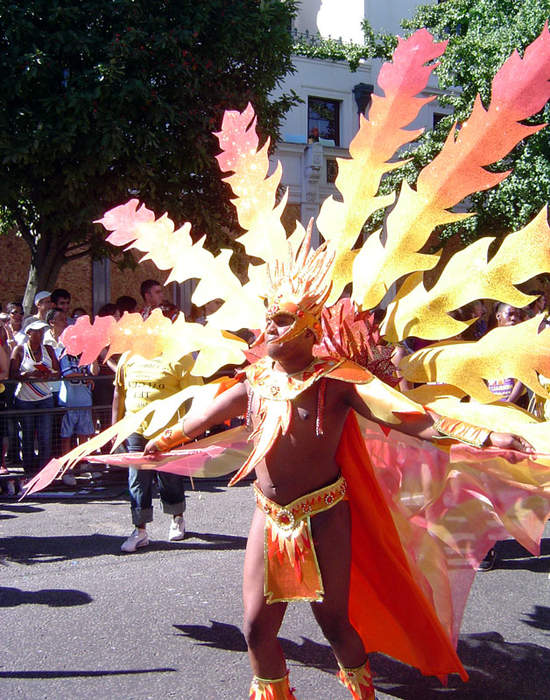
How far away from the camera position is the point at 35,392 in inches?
273

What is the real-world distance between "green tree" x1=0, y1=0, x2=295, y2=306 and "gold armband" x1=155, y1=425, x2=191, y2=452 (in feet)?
21.1

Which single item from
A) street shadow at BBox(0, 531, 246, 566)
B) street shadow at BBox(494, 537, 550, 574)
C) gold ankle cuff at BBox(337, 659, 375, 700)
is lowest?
street shadow at BBox(494, 537, 550, 574)

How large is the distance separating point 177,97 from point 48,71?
5.36 feet

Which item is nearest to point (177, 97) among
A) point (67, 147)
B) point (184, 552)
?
point (67, 147)

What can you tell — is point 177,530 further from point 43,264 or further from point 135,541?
point 43,264

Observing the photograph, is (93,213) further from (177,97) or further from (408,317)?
(408,317)

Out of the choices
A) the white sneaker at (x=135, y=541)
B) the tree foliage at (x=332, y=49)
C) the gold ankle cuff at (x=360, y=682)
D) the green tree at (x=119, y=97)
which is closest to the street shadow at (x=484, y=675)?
the gold ankle cuff at (x=360, y=682)

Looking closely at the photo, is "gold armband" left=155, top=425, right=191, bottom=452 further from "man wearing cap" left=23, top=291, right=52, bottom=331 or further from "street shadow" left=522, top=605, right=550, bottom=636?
"man wearing cap" left=23, top=291, right=52, bottom=331

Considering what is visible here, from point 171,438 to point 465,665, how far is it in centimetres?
178

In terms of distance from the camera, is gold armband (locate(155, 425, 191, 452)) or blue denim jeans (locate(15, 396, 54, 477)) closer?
gold armband (locate(155, 425, 191, 452))

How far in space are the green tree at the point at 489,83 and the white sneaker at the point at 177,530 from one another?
736cm

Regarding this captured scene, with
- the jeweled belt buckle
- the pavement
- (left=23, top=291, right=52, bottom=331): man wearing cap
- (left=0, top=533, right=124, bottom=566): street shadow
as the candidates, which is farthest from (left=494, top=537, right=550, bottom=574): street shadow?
(left=23, top=291, right=52, bottom=331): man wearing cap

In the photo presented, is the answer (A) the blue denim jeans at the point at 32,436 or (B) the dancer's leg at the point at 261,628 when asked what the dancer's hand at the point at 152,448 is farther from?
(A) the blue denim jeans at the point at 32,436

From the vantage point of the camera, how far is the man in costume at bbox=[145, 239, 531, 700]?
2.64m
